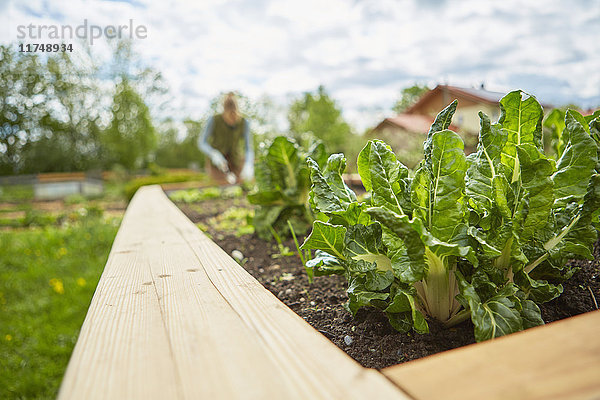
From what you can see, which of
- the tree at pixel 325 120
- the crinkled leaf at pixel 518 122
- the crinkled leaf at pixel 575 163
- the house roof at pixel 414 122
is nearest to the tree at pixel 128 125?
the tree at pixel 325 120

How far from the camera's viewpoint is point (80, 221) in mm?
6926

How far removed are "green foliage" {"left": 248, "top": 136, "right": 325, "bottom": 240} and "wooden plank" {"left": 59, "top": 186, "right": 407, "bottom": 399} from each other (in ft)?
3.97

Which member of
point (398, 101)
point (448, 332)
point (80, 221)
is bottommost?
point (80, 221)

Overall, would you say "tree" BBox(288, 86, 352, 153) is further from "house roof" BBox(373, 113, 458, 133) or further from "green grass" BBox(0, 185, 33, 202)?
"house roof" BBox(373, 113, 458, 133)

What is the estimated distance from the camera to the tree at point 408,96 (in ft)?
23.7

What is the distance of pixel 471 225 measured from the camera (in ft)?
2.99

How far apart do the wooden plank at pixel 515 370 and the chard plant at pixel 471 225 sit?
246mm

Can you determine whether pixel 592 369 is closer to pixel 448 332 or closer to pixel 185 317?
pixel 448 332

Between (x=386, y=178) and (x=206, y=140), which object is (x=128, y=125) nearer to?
(x=206, y=140)

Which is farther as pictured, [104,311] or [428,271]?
[428,271]

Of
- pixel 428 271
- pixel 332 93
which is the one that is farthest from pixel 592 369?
pixel 332 93

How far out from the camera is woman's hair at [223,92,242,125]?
20.9 ft

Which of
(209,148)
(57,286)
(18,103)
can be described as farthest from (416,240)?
(18,103)

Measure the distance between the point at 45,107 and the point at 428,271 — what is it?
973 inches
